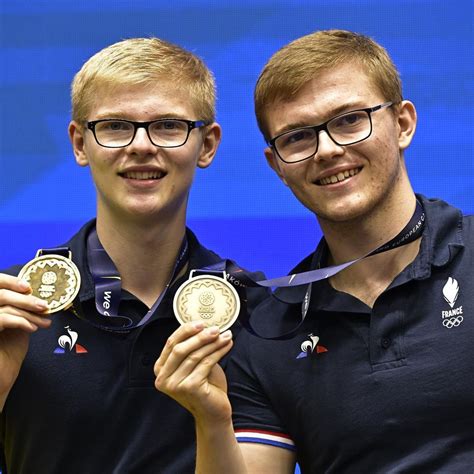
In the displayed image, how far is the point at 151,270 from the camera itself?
10.8 ft

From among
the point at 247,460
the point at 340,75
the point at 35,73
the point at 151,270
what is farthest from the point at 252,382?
the point at 35,73

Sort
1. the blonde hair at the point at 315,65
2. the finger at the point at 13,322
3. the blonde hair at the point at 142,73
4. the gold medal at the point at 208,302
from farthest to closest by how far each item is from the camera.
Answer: the blonde hair at the point at 142,73
the blonde hair at the point at 315,65
the gold medal at the point at 208,302
the finger at the point at 13,322

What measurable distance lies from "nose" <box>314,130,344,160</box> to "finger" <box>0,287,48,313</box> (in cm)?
90

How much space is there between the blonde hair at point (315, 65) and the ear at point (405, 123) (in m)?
0.04

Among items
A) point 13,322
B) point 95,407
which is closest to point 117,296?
point 95,407

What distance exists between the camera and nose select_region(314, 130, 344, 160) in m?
Answer: 2.98

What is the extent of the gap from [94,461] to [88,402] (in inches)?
6.9

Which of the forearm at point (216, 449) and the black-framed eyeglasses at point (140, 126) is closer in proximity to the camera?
the forearm at point (216, 449)

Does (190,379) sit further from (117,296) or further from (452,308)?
(452,308)

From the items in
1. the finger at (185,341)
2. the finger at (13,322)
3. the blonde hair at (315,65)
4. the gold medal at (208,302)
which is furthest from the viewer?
the blonde hair at (315,65)

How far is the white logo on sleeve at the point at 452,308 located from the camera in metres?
2.88

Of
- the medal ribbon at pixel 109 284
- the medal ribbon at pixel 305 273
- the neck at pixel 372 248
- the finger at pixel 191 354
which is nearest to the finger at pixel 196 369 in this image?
the finger at pixel 191 354

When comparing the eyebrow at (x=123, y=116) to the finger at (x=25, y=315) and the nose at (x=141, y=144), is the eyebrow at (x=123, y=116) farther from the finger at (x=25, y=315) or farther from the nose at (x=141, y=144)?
the finger at (x=25, y=315)

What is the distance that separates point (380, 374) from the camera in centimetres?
287
